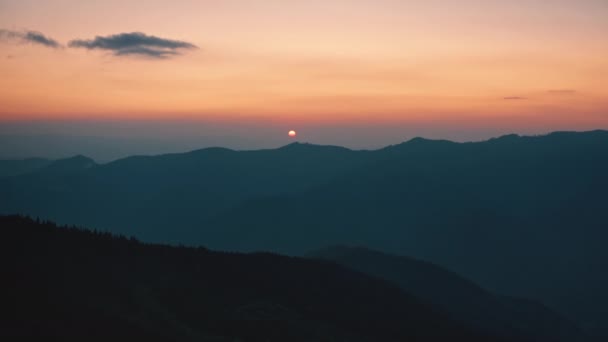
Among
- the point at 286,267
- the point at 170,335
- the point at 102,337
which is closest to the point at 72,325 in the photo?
the point at 102,337

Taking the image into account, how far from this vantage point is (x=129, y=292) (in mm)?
42094

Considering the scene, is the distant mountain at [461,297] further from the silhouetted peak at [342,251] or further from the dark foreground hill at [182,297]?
the dark foreground hill at [182,297]

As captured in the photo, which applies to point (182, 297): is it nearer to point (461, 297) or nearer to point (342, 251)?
point (461, 297)

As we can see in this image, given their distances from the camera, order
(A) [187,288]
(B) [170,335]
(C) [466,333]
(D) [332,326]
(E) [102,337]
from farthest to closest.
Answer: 1. (C) [466,333]
2. (D) [332,326]
3. (A) [187,288]
4. (B) [170,335]
5. (E) [102,337]

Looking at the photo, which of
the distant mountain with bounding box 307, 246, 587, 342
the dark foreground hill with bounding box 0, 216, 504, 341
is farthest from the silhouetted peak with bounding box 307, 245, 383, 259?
the dark foreground hill with bounding box 0, 216, 504, 341

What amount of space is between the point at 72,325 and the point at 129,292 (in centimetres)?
1196

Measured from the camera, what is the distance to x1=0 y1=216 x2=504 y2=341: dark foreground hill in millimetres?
33000

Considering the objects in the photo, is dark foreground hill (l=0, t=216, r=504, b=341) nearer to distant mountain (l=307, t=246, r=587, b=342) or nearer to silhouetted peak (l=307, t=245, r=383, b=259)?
distant mountain (l=307, t=246, r=587, b=342)

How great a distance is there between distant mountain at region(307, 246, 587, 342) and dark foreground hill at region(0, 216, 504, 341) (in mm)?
26492

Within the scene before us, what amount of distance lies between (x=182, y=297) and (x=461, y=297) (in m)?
74.4

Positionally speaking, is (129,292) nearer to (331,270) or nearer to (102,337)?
(102,337)

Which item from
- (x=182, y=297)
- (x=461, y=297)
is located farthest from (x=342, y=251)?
(x=182, y=297)

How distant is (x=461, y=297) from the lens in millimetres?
104875

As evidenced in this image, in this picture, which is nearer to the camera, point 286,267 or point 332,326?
point 332,326
